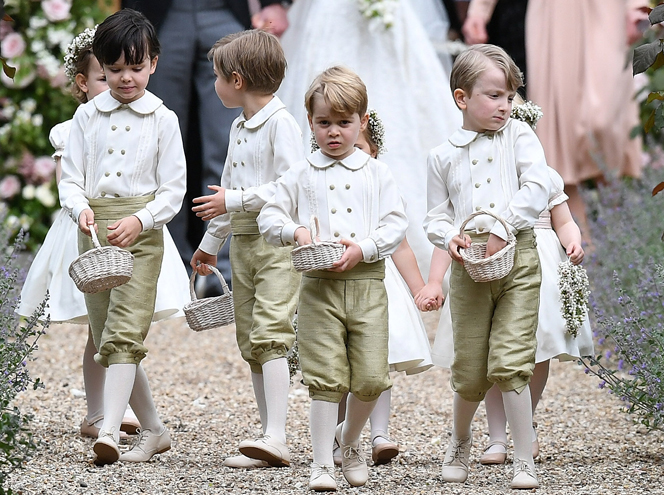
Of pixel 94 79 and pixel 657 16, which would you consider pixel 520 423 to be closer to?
pixel 657 16

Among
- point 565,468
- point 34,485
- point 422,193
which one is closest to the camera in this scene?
point 34,485

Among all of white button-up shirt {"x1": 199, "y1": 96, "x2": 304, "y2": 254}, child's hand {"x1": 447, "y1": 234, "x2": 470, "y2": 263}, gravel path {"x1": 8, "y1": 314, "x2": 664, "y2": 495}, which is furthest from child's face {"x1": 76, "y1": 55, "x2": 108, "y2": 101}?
child's hand {"x1": 447, "y1": 234, "x2": 470, "y2": 263}

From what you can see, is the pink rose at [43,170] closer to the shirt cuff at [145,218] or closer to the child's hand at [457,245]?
the shirt cuff at [145,218]

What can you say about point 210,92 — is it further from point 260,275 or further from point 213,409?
point 260,275

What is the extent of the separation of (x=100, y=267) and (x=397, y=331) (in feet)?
3.59

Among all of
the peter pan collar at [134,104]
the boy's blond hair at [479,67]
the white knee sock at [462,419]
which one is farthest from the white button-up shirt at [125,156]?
the white knee sock at [462,419]

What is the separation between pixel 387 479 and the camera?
3.48m

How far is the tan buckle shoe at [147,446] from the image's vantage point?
3.67 meters

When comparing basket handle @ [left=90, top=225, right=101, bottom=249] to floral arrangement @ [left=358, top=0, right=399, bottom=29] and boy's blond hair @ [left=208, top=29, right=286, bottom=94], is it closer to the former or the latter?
boy's blond hair @ [left=208, top=29, right=286, bottom=94]

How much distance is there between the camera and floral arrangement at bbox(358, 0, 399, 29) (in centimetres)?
656

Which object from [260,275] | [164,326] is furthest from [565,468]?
[164,326]

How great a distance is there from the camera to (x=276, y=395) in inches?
143

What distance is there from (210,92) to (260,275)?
372cm

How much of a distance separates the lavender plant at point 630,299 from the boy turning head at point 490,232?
13.7 inches
